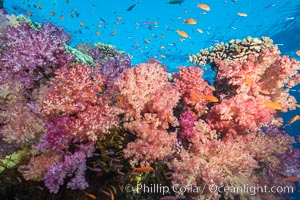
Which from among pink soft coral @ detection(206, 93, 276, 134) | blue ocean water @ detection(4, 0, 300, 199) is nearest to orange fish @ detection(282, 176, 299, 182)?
pink soft coral @ detection(206, 93, 276, 134)

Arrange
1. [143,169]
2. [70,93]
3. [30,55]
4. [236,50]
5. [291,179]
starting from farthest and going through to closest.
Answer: [236,50] < [291,179] < [30,55] < [70,93] < [143,169]

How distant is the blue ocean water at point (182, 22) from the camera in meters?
17.6

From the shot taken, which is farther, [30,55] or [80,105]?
[30,55]

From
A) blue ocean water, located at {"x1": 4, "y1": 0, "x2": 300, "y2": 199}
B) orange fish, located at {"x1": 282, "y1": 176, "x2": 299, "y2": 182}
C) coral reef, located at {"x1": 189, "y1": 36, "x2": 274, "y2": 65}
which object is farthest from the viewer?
blue ocean water, located at {"x1": 4, "y1": 0, "x2": 300, "y2": 199}

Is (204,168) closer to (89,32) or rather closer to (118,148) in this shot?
(118,148)

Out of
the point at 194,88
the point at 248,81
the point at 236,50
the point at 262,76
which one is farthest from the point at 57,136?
the point at 236,50

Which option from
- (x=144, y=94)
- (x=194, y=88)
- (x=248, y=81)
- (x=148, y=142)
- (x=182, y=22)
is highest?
(x=182, y=22)

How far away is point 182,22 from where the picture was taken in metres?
25.7

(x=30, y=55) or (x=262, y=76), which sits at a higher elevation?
(x=262, y=76)

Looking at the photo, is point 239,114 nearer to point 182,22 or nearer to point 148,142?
point 148,142

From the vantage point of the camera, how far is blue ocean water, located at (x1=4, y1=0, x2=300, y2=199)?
17.6 metres

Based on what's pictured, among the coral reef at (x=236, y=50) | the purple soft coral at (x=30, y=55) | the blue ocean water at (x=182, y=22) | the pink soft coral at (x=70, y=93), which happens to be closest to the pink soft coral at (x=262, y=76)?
the coral reef at (x=236, y=50)

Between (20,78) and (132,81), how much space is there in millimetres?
2105

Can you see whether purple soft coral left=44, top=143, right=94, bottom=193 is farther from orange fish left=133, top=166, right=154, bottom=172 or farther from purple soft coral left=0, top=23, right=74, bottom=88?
purple soft coral left=0, top=23, right=74, bottom=88
